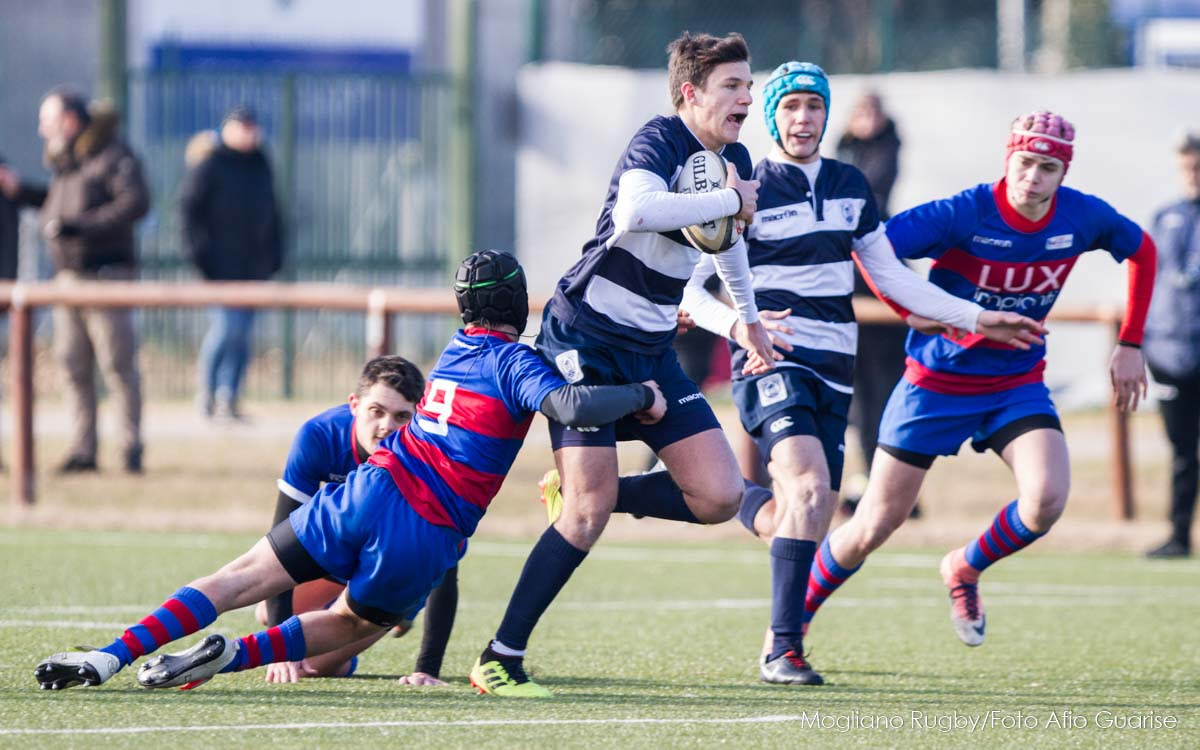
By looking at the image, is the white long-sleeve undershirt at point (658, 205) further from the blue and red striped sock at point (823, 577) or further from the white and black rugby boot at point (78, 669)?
the white and black rugby boot at point (78, 669)

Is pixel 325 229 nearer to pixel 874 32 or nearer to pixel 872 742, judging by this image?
pixel 874 32

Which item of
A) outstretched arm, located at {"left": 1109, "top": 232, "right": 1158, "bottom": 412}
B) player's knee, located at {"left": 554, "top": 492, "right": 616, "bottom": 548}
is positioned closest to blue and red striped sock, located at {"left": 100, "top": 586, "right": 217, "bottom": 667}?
player's knee, located at {"left": 554, "top": 492, "right": 616, "bottom": 548}

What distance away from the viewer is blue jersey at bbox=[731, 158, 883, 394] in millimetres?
6555

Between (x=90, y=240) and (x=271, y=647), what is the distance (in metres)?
7.19

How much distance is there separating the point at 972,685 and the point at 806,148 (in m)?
1.90

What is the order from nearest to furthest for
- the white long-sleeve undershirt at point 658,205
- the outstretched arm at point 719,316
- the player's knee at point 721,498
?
the white long-sleeve undershirt at point 658,205
the player's knee at point 721,498
the outstretched arm at point 719,316

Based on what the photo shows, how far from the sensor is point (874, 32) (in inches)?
666

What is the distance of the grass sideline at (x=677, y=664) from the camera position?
4.98 metres

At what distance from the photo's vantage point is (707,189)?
5.77 meters

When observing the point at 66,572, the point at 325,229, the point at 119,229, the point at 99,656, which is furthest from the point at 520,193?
the point at 99,656

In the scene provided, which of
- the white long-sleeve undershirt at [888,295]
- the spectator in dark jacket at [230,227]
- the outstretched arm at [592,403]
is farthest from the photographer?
the spectator in dark jacket at [230,227]

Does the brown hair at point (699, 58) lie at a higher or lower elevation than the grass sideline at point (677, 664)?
higher

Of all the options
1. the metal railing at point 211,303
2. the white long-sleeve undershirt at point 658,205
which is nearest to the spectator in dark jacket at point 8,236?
the metal railing at point 211,303

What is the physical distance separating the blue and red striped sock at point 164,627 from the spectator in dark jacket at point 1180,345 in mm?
6804
